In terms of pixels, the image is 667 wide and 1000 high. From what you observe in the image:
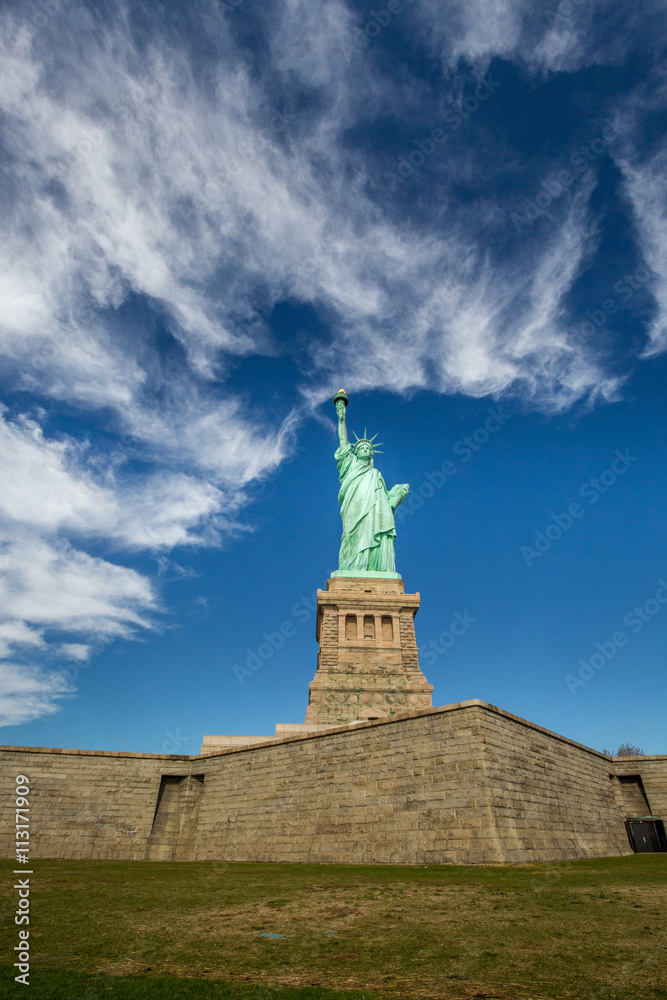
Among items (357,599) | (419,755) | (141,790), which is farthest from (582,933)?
(357,599)

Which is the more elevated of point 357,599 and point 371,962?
point 357,599

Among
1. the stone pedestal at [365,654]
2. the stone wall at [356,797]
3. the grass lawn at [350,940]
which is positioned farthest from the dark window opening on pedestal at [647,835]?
the grass lawn at [350,940]

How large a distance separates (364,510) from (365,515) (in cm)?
44

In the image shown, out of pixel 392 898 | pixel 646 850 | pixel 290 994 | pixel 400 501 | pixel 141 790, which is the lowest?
pixel 290 994

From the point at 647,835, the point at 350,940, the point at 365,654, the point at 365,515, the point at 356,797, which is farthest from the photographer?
the point at 365,515

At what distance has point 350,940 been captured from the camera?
17.8 feet

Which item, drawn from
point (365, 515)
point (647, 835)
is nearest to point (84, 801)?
point (647, 835)

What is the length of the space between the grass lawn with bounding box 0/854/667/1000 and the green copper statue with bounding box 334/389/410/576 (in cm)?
3036

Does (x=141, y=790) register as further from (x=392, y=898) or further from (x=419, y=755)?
(x=392, y=898)

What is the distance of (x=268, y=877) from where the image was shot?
10.9 metres

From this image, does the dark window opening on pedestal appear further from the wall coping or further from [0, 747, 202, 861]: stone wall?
[0, 747, 202, 861]: stone wall

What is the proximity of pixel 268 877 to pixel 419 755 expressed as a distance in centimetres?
574

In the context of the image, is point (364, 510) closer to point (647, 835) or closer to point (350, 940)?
point (647, 835)

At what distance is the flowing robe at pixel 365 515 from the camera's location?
40375 millimetres
